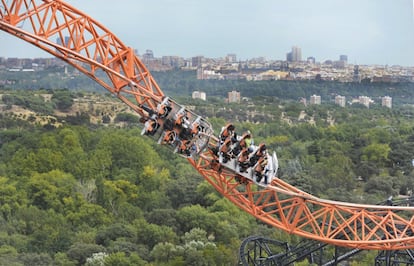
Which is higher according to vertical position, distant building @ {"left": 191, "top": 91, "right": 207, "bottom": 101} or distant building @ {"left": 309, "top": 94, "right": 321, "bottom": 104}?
distant building @ {"left": 191, "top": 91, "right": 207, "bottom": 101}

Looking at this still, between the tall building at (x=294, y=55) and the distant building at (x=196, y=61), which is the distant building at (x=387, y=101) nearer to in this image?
the tall building at (x=294, y=55)

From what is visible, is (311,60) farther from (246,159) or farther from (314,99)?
(246,159)

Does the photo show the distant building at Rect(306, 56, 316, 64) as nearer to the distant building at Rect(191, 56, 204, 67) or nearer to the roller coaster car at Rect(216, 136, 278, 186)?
the distant building at Rect(191, 56, 204, 67)

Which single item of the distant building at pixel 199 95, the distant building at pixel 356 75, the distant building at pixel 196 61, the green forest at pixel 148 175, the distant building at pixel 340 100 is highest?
the distant building at pixel 196 61

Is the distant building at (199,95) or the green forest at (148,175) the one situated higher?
the distant building at (199,95)

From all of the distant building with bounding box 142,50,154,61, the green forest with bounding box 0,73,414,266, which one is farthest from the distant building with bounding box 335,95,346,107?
the distant building with bounding box 142,50,154,61

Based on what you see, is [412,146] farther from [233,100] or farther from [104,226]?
[104,226]

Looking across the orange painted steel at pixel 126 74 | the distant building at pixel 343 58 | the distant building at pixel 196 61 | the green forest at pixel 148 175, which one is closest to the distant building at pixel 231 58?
the distant building at pixel 196 61
